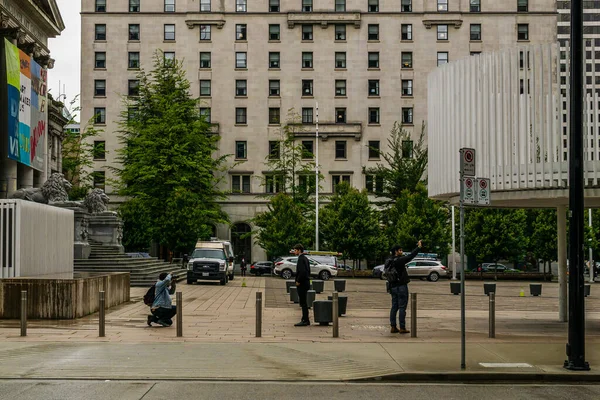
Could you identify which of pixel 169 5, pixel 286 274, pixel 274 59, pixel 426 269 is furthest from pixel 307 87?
pixel 286 274

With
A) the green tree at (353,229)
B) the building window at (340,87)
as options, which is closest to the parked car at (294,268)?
the green tree at (353,229)

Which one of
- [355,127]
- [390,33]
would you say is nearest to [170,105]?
[355,127]

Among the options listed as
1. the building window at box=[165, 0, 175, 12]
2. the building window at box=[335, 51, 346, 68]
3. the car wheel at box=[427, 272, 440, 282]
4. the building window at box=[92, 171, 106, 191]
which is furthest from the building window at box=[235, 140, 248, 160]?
the car wheel at box=[427, 272, 440, 282]

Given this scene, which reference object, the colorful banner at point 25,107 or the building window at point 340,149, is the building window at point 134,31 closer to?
the building window at point 340,149

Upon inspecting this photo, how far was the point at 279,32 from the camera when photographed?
76188 millimetres

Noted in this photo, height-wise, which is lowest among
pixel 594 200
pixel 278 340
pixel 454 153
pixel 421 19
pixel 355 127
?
pixel 278 340

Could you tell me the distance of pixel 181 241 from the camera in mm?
61844

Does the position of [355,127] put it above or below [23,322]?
above

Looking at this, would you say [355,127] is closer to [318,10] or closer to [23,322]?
[318,10]

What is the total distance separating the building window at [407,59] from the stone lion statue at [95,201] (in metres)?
42.3

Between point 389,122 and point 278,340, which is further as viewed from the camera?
point 389,122

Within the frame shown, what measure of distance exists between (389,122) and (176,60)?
21.4 metres

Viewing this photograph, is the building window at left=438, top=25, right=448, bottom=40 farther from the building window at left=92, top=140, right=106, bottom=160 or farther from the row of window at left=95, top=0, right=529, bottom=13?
the building window at left=92, top=140, right=106, bottom=160

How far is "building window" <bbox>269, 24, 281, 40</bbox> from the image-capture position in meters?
76.1
